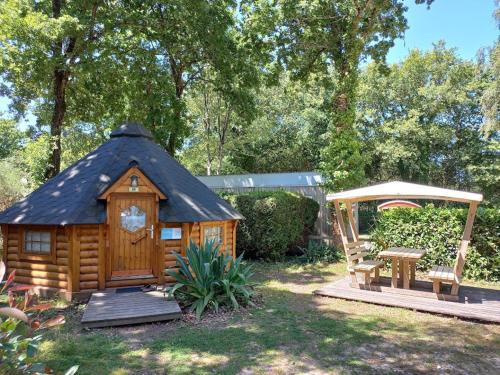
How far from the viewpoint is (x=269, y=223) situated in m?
12.0

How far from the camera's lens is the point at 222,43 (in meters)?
12.8

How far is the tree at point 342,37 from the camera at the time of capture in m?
12.5

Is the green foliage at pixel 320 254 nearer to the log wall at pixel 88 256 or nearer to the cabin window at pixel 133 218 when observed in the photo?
the cabin window at pixel 133 218

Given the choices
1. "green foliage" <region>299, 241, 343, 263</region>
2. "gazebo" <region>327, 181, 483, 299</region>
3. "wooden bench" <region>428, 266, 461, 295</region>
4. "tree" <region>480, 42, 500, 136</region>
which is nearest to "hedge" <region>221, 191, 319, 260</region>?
"green foliage" <region>299, 241, 343, 263</region>

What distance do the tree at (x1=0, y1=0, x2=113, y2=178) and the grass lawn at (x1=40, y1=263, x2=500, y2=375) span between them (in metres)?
8.16

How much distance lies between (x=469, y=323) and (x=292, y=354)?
3.47 m

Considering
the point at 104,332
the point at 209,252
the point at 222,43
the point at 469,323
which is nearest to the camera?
the point at 104,332

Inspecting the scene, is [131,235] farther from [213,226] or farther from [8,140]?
[8,140]

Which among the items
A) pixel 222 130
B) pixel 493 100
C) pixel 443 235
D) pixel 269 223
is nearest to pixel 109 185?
pixel 269 223

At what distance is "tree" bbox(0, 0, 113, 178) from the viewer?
34.6ft

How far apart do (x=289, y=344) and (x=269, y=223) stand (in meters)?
6.61

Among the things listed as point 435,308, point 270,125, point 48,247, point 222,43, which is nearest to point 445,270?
point 435,308

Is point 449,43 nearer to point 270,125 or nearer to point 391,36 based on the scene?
point 270,125

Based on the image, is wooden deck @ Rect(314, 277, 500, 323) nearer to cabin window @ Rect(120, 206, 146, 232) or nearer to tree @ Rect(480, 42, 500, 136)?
cabin window @ Rect(120, 206, 146, 232)
